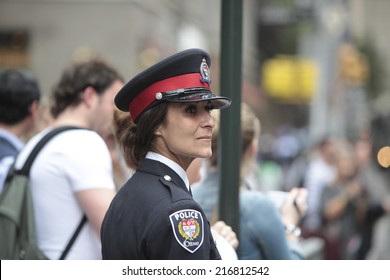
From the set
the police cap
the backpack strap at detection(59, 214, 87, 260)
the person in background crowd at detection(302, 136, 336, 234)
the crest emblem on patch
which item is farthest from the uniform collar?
the person in background crowd at detection(302, 136, 336, 234)

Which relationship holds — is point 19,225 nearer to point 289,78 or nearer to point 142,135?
point 142,135

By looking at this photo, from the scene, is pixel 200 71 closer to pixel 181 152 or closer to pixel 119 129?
pixel 181 152

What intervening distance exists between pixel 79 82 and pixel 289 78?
48.9 meters

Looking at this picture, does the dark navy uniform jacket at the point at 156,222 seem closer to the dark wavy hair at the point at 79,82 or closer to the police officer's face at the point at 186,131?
the police officer's face at the point at 186,131

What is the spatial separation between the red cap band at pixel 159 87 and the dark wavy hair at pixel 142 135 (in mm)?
30

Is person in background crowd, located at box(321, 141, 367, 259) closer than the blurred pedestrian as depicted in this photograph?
No

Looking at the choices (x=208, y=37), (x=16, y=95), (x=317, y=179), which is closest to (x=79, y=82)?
(x=16, y=95)

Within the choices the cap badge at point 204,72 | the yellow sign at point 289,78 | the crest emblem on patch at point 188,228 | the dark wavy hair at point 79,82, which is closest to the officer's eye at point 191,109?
the cap badge at point 204,72

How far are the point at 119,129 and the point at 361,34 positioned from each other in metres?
45.5

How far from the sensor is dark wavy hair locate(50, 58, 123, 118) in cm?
480

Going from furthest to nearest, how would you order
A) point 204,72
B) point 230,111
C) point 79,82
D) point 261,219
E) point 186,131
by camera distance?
point 79,82
point 261,219
point 230,111
point 204,72
point 186,131

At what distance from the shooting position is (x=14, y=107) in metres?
5.97

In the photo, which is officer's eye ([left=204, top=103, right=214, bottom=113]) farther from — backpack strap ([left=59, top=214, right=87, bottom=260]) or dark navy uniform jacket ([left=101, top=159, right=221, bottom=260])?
backpack strap ([left=59, top=214, right=87, bottom=260])

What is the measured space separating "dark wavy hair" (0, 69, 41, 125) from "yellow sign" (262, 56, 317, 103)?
45.2 meters
